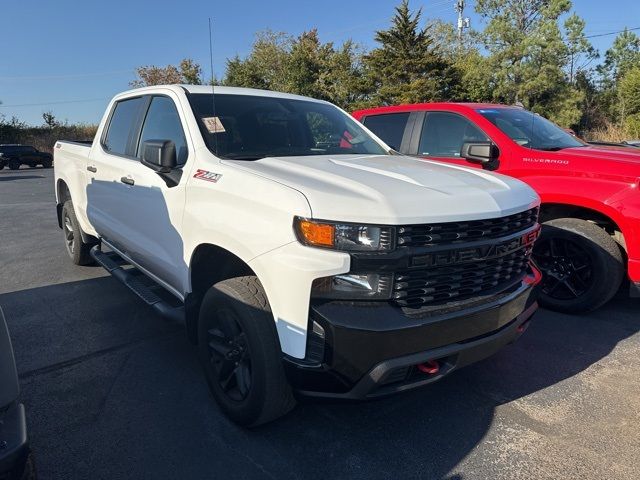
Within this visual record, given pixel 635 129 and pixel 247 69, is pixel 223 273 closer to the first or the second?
pixel 635 129

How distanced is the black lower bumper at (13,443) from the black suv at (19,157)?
3317cm

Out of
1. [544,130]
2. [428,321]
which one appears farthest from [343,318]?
[544,130]

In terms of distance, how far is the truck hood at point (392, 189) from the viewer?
2182mm

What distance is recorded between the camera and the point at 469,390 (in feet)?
10.3

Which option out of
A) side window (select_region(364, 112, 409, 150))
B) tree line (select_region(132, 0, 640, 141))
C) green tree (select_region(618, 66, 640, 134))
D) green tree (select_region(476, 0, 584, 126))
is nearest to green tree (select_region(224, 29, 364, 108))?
tree line (select_region(132, 0, 640, 141))

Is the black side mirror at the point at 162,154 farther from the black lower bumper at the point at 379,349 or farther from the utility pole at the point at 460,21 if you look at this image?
the utility pole at the point at 460,21

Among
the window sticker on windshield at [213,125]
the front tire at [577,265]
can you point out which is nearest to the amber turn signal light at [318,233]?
the window sticker on windshield at [213,125]

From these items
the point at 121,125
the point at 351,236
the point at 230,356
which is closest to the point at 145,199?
the point at 121,125

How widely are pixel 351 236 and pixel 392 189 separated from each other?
366mm

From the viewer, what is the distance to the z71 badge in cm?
278

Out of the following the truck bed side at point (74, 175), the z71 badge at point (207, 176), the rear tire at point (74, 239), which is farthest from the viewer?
the rear tire at point (74, 239)

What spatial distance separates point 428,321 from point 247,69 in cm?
3803

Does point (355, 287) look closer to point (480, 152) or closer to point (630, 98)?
point (480, 152)

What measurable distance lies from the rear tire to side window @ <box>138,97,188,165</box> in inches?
89.1
